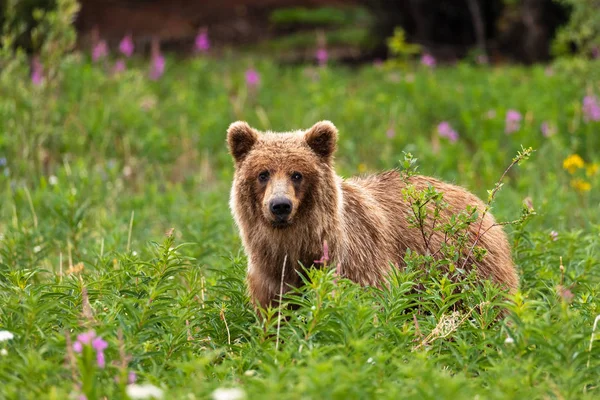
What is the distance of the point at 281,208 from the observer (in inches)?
206

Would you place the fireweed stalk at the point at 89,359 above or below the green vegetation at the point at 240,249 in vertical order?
above

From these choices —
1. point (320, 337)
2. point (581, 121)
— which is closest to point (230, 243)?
point (320, 337)

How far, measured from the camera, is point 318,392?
10.9 feet

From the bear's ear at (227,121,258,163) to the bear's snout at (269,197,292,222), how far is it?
700 millimetres

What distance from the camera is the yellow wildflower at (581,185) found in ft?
27.5

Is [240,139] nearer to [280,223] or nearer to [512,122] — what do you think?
[280,223]

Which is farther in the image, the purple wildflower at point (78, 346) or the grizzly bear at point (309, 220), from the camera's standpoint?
the grizzly bear at point (309, 220)

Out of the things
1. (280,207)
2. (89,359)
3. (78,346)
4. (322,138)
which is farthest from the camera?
(322,138)

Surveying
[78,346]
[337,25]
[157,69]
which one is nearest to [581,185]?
[78,346]

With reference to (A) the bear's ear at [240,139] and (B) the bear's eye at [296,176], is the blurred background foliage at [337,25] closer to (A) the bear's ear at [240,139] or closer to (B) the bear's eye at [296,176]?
(A) the bear's ear at [240,139]

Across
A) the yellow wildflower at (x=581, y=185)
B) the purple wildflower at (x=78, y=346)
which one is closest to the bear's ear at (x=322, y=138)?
the purple wildflower at (x=78, y=346)

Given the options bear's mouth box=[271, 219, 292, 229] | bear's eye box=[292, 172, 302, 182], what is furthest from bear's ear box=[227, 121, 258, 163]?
bear's mouth box=[271, 219, 292, 229]

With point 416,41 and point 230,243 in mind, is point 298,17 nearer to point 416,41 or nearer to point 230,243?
point 416,41

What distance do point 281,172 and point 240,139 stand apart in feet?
1.69
